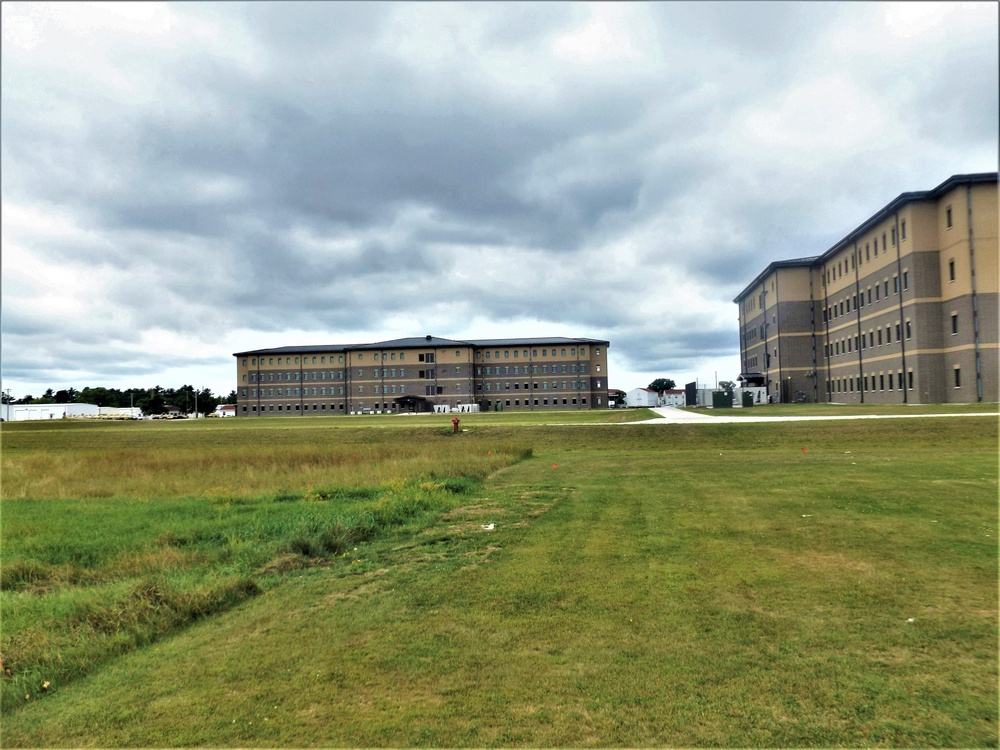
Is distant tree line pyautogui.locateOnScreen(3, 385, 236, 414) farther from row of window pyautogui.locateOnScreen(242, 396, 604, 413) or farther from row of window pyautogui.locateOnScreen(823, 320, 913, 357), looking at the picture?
row of window pyautogui.locateOnScreen(823, 320, 913, 357)

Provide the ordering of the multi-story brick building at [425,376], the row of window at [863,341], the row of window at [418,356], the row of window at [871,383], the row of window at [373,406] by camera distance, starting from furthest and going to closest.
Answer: the row of window at [418,356]
the multi-story brick building at [425,376]
the row of window at [373,406]
the row of window at [863,341]
the row of window at [871,383]

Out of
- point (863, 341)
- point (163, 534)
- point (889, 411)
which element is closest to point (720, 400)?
point (863, 341)

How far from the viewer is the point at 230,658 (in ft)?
18.1

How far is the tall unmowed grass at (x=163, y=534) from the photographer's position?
6242mm

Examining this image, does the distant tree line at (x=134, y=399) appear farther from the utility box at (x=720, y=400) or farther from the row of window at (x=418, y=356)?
the utility box at (x=720, y=400)

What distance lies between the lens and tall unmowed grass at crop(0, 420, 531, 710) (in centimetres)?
624

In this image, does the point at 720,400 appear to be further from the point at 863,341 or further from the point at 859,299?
the point at 859,299

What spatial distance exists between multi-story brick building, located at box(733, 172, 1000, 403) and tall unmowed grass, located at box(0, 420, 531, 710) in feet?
155

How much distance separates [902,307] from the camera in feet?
188

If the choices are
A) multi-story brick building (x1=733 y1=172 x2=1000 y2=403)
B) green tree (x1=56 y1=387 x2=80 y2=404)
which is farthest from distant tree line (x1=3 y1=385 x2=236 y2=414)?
multi-story brick building (x1=733 y1=172 x2=1000 y2=403)

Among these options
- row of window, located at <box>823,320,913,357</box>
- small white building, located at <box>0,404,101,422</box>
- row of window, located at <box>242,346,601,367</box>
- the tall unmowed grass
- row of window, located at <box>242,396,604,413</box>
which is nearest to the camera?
the tall unmowed grass

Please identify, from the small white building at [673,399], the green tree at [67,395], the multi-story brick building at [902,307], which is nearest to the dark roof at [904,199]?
the multi-story brick building at [902,307]

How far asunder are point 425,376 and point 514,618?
113 metres

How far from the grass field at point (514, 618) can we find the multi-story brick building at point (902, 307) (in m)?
45.1
